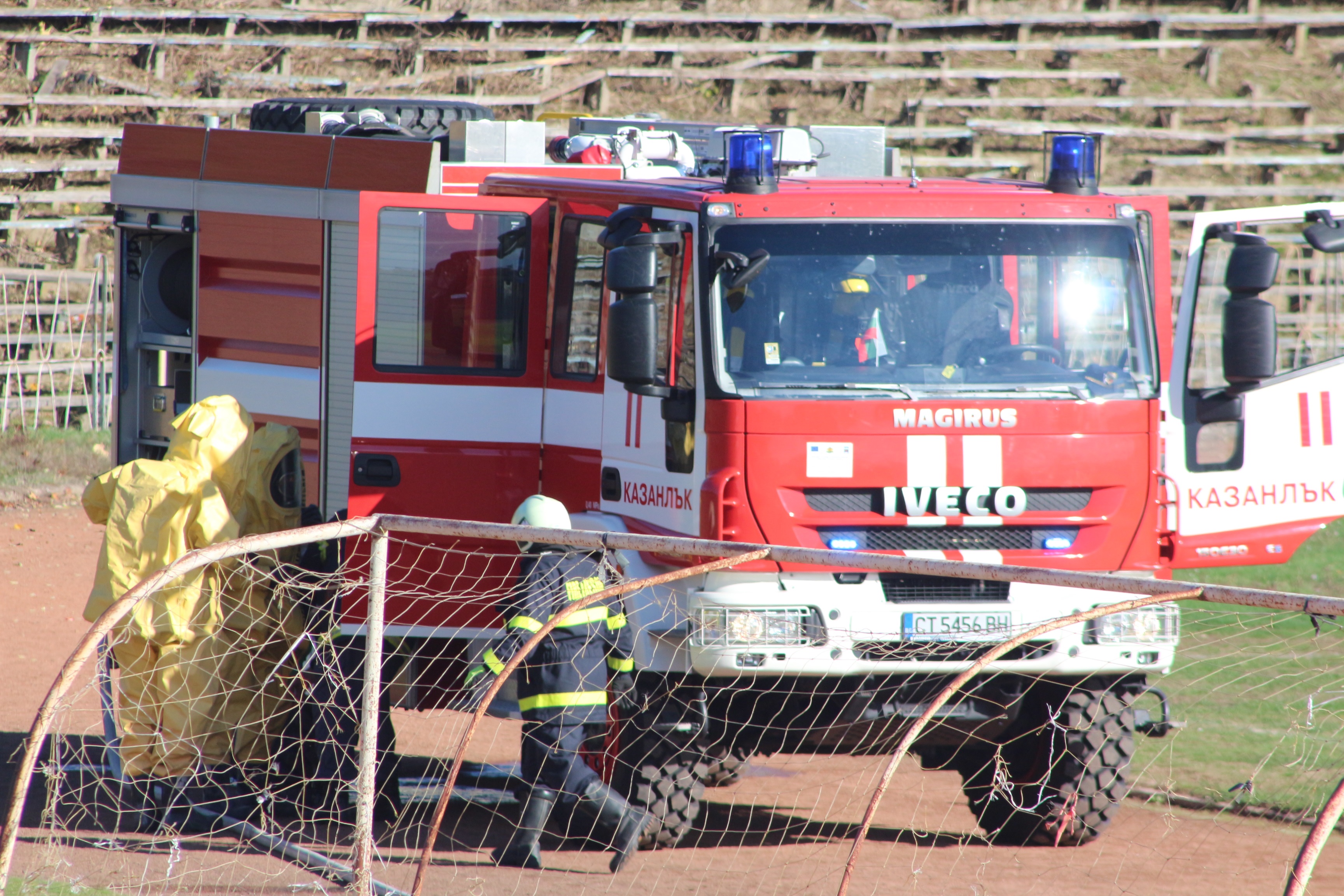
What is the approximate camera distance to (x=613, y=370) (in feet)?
19.9

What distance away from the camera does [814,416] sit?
5.91 meters

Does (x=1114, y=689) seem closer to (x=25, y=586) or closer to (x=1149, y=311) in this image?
(x=1149, y=311)

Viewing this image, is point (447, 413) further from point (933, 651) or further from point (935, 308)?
point (933, 651)

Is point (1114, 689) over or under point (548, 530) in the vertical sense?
under

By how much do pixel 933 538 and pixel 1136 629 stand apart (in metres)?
0.94

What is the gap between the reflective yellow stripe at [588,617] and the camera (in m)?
5.81

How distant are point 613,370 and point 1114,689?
2658 millimetres

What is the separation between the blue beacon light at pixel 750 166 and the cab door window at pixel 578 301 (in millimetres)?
745

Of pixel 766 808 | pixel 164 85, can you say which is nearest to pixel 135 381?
pixel 766 808

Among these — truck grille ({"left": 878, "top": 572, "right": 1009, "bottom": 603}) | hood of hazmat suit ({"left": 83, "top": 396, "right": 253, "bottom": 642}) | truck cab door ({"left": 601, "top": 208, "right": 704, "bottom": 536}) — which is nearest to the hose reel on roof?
hood of hazmat suit ({"left": 83, "top": 396, "right": 253, "bottom": 642})

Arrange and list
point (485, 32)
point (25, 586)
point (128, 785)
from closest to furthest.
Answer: point (128, 785) < point (25, 586) < point (485, 32)

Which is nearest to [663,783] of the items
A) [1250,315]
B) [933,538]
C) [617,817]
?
[617,817]

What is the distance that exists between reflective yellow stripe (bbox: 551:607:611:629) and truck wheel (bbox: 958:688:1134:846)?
6.00 feet

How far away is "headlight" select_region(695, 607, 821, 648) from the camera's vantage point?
5.83 metres
